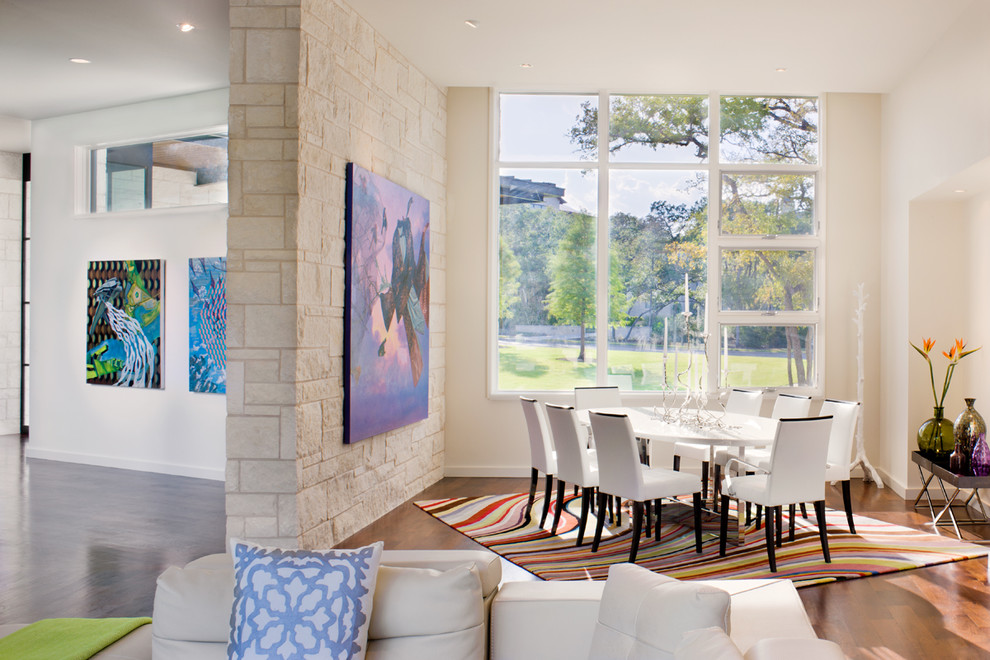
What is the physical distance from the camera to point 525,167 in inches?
259

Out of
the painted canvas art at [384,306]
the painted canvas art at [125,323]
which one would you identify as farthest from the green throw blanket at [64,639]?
the painted canvas art at [125,323]

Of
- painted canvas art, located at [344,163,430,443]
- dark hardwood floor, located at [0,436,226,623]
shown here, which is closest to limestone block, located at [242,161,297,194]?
painted canvas art, located at [344,163,430,443]

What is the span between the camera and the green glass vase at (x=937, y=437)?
5105 mm

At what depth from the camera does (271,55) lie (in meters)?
3.95

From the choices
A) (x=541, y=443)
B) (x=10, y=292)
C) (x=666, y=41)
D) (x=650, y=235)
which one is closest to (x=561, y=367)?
(x=650, y=235)

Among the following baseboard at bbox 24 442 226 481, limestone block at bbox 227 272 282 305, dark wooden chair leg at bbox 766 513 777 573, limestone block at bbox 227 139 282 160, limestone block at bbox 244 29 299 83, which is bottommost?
baseboard at bbox 24 442 226 481

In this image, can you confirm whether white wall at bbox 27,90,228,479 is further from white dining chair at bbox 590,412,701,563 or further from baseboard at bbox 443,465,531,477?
white dining chair at bbox 590,412,701,563

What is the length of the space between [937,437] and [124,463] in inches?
260

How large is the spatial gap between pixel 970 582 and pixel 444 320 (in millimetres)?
4158

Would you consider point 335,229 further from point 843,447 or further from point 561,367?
point 843,447

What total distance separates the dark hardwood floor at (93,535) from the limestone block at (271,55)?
2664mm

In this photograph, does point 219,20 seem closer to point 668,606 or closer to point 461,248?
point 461,248

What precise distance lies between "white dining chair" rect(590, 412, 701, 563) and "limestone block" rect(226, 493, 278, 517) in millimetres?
1768

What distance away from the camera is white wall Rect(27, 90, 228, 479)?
249 inches
